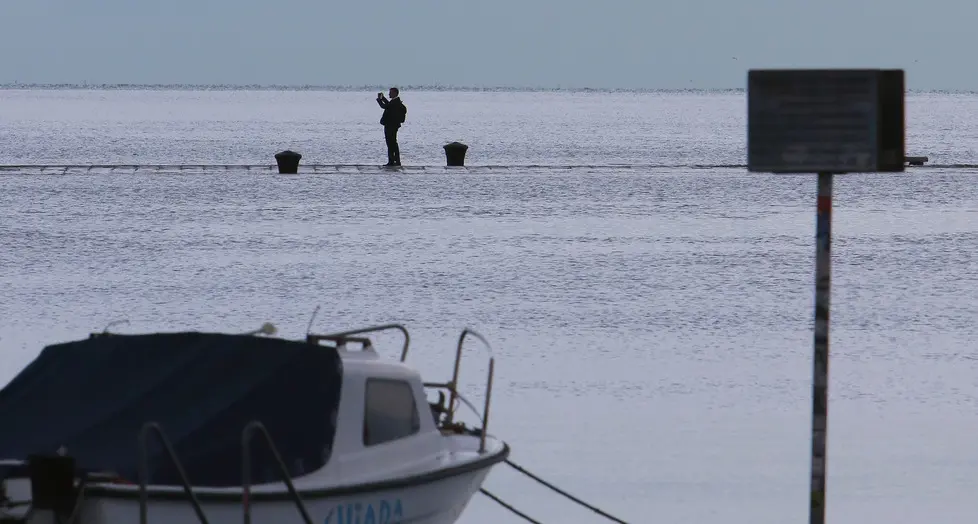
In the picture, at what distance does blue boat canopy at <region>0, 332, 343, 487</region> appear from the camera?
9.11 m

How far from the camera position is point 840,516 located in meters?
12.2

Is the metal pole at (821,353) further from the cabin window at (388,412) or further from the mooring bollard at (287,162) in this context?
the mooring bollard at (287,162)

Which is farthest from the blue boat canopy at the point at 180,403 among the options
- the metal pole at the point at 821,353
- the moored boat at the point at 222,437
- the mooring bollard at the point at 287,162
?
the mooring bollard at the point at 287,162

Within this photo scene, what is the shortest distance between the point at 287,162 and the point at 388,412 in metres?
34.9

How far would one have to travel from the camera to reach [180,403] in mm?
9555

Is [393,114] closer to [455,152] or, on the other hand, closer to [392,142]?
[392,142]

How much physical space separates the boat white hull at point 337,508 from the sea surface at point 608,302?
6.16ft

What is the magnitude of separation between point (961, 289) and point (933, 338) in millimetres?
4564

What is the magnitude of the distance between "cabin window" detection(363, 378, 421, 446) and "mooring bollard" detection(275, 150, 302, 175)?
33917 millimetres

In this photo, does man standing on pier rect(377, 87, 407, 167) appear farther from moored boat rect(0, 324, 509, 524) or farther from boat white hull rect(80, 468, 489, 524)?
moored boat rect(0, 324, 509, 524)

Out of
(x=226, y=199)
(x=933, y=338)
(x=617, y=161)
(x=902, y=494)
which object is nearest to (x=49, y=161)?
(x=617, y=161)

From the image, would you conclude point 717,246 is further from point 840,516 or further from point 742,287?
point 840,516

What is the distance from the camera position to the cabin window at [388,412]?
9773 millimetres

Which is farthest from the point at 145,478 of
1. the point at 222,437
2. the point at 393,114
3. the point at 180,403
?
the point at 393,114
